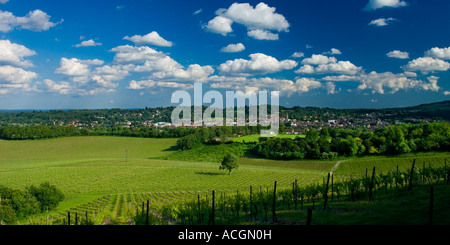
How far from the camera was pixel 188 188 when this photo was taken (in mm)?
45875

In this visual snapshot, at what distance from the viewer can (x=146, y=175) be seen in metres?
58.1

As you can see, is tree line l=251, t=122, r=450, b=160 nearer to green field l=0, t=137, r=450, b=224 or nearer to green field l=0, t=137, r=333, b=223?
green field l=0, t=137, r=450, b=224

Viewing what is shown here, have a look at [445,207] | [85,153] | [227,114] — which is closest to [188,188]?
[445,207]

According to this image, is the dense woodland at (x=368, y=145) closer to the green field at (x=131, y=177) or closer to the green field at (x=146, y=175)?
the green field at (x=146, y=175)

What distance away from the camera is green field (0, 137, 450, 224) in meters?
38.8

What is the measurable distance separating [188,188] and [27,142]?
93.6 meters

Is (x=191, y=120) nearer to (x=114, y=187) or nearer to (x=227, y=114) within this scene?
(x=227, y=114)

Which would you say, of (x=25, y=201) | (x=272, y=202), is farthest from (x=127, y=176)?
(x=272, y=202)

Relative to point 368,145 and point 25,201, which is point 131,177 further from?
point 368,145

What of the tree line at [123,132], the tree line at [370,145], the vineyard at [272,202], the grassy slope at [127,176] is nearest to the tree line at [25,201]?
the grassy slope at [127,176]

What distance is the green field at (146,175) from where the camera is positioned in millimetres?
38844

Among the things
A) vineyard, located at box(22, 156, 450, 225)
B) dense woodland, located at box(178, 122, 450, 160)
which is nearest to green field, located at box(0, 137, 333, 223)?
dense woodland, located at box(178, 122, 450, 160)
